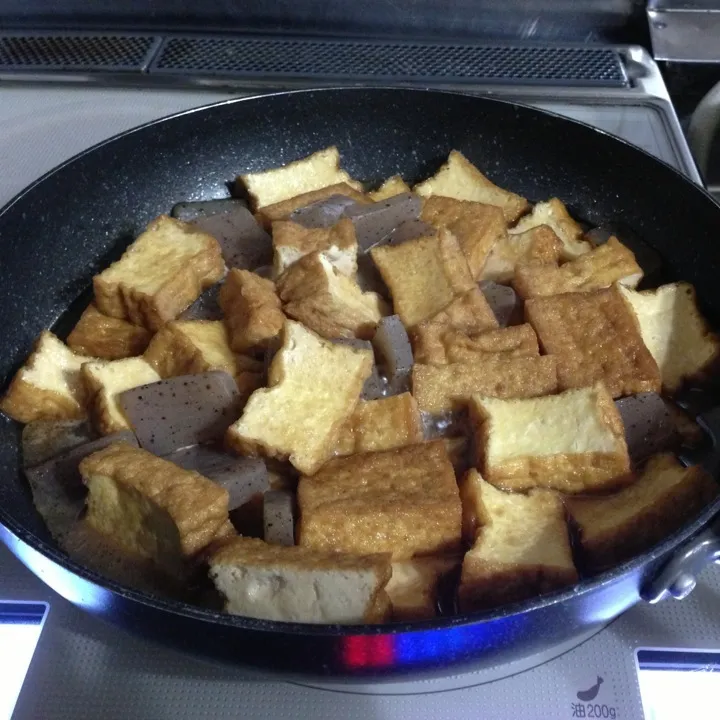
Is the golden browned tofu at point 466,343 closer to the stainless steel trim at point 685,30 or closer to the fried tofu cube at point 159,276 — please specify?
the fried tofu cube at point 159,276

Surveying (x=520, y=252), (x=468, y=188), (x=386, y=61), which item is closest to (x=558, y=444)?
(x=520, y=252)

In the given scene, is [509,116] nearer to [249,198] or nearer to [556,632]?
[249,198]

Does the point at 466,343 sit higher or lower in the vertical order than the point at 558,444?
higher

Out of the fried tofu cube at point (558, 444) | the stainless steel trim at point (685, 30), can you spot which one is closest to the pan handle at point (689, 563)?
the fried tofu cube at point (558, 444)

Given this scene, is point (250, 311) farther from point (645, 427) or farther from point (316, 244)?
point (645, 427)

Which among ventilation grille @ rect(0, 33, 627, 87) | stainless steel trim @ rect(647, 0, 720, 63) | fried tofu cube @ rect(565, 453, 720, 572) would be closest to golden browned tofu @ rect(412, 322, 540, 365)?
fried tofu cube @ rect(565, 453, 720, 572)
